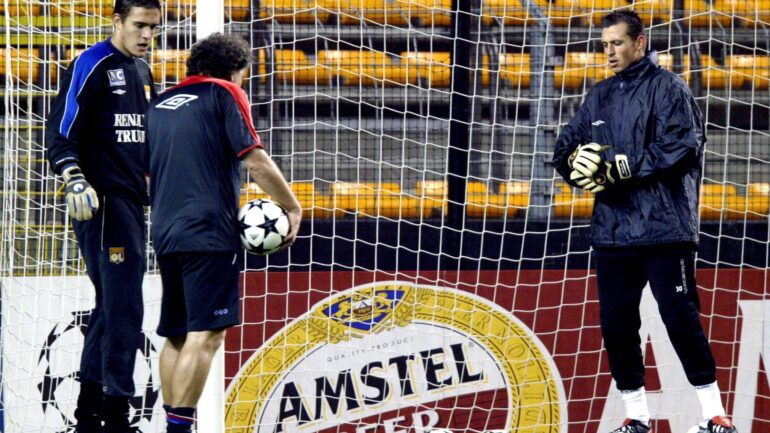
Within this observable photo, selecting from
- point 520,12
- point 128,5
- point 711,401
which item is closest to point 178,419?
point 128,5

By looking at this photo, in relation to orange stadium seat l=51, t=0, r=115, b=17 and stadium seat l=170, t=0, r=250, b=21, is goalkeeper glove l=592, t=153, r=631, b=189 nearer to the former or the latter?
stadium seat l=170, t=0, r=250, b=21

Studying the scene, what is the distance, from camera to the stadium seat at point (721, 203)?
620 cm

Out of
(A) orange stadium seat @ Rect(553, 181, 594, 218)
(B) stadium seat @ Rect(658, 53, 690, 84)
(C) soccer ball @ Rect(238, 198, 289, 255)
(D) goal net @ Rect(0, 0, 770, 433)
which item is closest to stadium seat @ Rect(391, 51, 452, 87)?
(D) goal net @ Rect(0, 0, 770, 433)

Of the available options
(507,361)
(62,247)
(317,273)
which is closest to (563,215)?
(507,361)

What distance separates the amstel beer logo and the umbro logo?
1.98 meters

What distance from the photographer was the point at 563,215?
6133 millimetres

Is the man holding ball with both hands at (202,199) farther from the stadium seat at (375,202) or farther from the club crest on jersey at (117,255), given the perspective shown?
the stadium seat at (375,202)

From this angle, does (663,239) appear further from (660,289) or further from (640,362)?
(640,362)

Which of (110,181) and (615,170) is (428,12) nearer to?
(615,170)

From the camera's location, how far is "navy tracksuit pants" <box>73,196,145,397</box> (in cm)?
430

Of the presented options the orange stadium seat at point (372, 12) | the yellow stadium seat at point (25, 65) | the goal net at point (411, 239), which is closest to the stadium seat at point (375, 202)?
the goal net at point (411, 239)

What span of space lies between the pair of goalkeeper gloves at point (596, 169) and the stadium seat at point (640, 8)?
190 centimetres

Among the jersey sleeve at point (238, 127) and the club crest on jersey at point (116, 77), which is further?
the club crest on jersey at point (116, 77)

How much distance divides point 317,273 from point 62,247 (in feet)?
4.58
